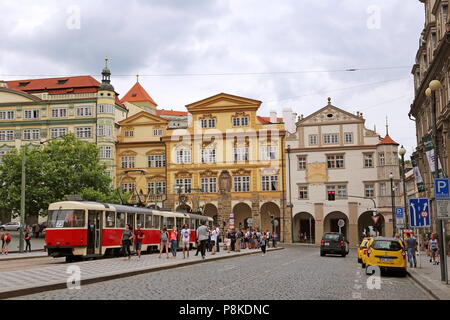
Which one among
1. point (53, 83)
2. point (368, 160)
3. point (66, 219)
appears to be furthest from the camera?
point (53, 83)

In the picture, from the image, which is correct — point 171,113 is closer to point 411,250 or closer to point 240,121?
point 240,121

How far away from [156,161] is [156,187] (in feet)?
11.2

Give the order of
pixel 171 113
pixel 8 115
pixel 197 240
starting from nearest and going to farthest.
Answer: pixel 197 240, pixel 8 115, pixel 171 113

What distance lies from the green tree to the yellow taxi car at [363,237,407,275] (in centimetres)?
3940

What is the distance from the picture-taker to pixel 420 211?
23.0 m

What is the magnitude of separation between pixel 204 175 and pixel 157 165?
6943mm

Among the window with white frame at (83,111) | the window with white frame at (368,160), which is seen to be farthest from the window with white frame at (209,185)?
the window with white frame at (368,160)

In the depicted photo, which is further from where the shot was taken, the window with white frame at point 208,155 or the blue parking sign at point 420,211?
the window with white frame at point 208,155

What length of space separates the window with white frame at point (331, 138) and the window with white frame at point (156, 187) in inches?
823

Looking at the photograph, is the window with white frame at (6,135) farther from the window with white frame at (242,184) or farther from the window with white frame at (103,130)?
the window with white frame at (242,184)

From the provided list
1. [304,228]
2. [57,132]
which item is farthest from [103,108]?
[304,228]

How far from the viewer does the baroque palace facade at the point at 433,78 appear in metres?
34.3

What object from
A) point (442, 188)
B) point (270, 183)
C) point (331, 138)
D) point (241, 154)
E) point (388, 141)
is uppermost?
point (331, 138)
